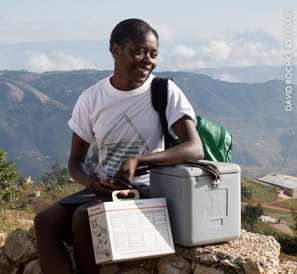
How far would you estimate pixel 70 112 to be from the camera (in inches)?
5335

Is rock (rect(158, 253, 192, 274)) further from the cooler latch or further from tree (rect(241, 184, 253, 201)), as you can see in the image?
tree (rect(241, 184, 253, 201))

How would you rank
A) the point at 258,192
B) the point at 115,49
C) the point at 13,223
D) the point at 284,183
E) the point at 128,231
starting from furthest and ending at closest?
the point at 284,183 < the point at 258,192 < the point at 13,223 < the point at 115,49 < the point at 128,231

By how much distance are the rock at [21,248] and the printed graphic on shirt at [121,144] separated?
2.75 feet

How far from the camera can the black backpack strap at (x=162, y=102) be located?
2.28 m

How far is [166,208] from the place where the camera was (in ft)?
6.57

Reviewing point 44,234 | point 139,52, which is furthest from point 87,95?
point 44,234

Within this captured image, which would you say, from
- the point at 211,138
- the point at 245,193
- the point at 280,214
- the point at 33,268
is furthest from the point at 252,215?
the point at 33,268

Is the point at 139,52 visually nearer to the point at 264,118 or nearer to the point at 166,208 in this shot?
the point at 166,208

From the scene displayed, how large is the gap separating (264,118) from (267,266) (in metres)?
175

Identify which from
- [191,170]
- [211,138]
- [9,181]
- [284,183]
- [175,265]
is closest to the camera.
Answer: [191,170]

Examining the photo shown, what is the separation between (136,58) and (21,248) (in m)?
1.57

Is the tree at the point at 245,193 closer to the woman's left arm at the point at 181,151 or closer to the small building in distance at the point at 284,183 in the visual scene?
the small building in distance at the point at 284,183

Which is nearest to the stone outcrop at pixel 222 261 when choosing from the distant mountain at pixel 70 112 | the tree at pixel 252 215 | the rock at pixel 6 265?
the rock at pixel 6 265

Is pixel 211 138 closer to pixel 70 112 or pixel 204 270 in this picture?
pixel 204 270
